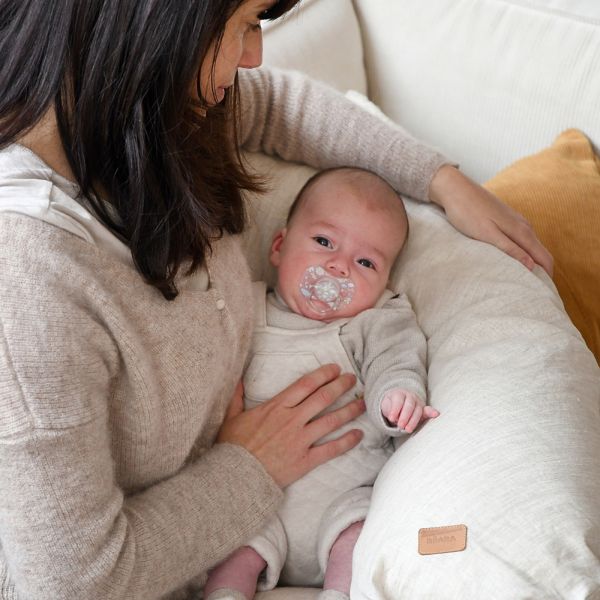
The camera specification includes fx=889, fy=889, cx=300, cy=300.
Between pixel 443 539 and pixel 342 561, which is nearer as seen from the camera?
pixel 443 539

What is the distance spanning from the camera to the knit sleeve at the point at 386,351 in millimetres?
1295

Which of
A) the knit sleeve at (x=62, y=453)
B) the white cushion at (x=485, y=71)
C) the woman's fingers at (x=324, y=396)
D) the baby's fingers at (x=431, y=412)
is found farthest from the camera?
the white cushion at (x=485, y=71)

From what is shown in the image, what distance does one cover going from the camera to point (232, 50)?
1.04m

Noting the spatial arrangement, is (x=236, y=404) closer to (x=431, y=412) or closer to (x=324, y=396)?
(x=324, y=396)

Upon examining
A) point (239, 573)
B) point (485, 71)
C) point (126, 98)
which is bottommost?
point (239, 573)

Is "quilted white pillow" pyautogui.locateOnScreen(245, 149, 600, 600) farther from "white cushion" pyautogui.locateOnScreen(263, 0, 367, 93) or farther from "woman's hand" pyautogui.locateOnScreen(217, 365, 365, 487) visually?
"white cushion" pyautogui.locateOnScreen(263, 0, 367, 93)

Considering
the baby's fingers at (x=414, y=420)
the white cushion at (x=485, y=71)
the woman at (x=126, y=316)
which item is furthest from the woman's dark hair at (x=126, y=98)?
the white cushion at (x=485, y=71)

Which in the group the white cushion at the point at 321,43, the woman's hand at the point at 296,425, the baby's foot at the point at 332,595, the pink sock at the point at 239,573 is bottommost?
the pink sock at the point at 239,573

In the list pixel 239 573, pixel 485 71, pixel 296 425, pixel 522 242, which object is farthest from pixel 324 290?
pixel 485 71

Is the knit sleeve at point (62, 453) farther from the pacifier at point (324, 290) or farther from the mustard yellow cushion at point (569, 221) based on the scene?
the mustard yellow cushion at point (569, 221)

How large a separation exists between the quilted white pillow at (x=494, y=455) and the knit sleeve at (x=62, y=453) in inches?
10.5

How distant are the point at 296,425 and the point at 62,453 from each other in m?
0.43

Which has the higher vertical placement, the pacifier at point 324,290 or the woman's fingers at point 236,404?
the pacifier at point 324,290

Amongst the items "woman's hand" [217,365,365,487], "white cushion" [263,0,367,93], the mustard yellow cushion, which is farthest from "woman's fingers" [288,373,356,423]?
"white cushion" [263,0,367,93]
